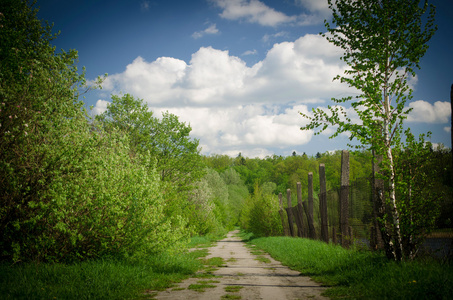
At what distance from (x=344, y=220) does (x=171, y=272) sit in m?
5.55

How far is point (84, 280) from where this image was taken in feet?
18.9

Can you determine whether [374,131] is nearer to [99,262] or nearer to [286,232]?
[99,262]

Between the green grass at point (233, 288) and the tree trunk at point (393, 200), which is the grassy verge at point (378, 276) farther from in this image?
the green grass at point (233, 288)

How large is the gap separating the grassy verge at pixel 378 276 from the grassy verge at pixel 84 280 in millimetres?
3733

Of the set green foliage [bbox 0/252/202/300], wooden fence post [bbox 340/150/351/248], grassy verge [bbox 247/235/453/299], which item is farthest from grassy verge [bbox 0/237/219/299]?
wooden fence post [bbox 340/150/351/248]

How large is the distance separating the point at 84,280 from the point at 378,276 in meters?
5.95

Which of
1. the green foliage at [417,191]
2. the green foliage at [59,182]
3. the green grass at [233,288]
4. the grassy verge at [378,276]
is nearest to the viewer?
the grassy verge at [378,276]

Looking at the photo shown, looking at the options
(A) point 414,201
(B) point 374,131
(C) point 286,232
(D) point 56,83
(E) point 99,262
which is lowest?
(C) point 286,232

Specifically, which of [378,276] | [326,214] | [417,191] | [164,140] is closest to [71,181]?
[378,276]

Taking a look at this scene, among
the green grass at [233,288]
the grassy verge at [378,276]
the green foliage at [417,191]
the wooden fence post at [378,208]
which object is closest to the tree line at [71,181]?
the green foliage at [417,191]

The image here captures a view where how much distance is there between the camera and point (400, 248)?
5.79m

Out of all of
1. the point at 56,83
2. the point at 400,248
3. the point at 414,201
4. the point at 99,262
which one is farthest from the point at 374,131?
the point at 56,83

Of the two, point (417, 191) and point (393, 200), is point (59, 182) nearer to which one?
point (393, 200)

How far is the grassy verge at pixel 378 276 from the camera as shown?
4233 mm
